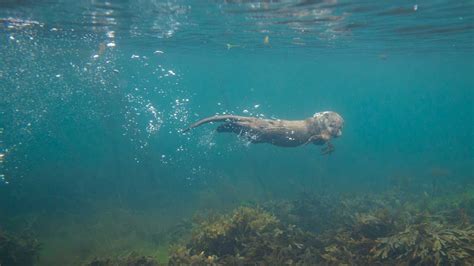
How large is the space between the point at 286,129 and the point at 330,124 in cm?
170

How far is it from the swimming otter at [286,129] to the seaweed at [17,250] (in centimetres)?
755

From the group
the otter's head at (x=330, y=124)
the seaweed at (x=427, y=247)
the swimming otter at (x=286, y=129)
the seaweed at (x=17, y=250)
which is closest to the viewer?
the seaweed at (x=427, y=247)

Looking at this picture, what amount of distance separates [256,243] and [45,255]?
11.8 metres

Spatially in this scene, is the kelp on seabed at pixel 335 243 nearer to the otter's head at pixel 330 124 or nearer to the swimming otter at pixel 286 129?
the swimming otter at pixel 286 129

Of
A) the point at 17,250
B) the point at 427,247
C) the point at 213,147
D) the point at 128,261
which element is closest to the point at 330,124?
the point at 427,247

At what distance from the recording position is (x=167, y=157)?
37.6m

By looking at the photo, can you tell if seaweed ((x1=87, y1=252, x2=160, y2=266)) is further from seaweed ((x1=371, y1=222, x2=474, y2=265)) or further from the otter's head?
the otter's head

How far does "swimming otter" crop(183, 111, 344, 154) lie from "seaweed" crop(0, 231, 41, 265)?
755 cm

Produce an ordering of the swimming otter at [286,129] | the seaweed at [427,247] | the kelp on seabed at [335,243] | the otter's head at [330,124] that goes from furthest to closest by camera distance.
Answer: the otter's head at [330,124], the swimming otter at [286,129], the kelp on seabed at [335,243], the seaweed at [427,247]

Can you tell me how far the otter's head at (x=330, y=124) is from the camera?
1217 centimetres

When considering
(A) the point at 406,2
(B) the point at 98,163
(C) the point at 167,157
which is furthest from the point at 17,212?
(A) the point at 406,2

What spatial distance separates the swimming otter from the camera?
1205 cm

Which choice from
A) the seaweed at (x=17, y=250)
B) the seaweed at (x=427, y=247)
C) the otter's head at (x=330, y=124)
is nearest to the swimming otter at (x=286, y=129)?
the otter's head at (x=330, y=124)

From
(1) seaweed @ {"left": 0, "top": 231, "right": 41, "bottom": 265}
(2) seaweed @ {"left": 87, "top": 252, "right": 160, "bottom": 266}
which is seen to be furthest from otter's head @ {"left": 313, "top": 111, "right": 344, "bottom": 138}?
(1) seaweed @ {"left": 0, "top": 231, "right": 41, "bottom": 265}
